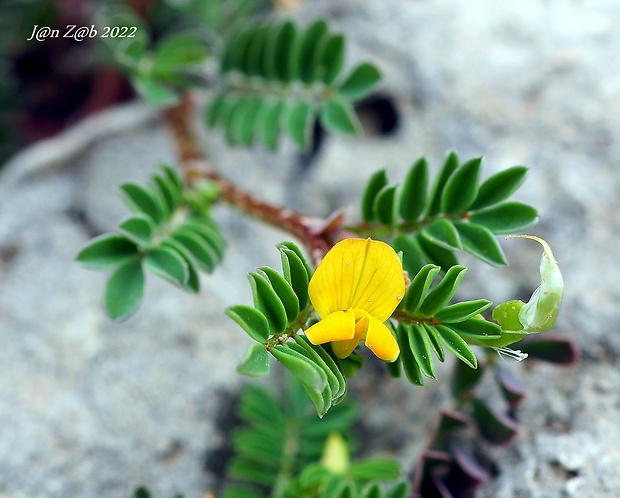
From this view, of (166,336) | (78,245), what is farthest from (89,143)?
(166,336)

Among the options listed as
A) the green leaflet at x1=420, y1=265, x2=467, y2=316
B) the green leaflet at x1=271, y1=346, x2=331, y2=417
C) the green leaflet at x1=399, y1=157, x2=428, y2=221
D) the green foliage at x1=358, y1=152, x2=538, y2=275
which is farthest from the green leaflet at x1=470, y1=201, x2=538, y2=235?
A: the green leaflet at x1=271, y1=346, x2=331, y2=417

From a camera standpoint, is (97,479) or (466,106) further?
(466,106)

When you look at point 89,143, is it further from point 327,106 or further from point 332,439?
point 332,439

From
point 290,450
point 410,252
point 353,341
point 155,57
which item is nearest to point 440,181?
point 410,252

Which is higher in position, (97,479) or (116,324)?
(116,324)

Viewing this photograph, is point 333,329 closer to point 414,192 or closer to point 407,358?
point 407,358

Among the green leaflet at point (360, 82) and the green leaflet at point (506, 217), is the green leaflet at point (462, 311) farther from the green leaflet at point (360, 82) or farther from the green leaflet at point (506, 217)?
the green leaflet at point (360, 82)
